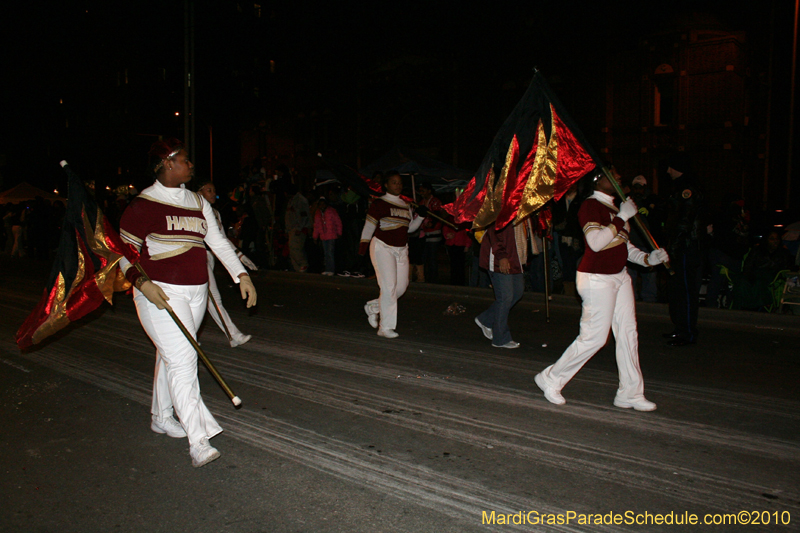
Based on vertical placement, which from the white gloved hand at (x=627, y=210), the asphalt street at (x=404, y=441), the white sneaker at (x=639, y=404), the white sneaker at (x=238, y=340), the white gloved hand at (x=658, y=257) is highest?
the white gloved hand at (x=627, y=210)

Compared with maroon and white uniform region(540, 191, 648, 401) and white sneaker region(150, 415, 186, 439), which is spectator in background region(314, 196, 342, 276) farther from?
white sneaker region(150, 415, 186, 439)

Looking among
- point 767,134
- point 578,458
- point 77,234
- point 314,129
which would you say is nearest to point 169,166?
point 77,234

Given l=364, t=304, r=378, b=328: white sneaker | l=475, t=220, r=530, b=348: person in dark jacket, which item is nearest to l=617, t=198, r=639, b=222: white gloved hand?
l=475, t=220, r=530, b=348: person in dark jacket

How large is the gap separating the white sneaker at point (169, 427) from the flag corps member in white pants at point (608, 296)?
3.01m

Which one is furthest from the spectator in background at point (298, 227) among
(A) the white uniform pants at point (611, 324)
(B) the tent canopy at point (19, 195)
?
(B) the tent canopy at point (19, 195)

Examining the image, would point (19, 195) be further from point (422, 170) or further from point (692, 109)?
point (692, 109)

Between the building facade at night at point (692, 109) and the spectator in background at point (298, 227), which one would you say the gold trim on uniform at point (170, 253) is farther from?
the building facade at night at point (692, 109)

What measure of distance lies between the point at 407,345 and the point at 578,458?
3810 millimetres

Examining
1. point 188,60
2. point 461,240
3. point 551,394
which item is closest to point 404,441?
point 551,394

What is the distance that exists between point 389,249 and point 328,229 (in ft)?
24.3

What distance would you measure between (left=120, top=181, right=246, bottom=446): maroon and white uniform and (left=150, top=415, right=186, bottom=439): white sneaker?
49cm

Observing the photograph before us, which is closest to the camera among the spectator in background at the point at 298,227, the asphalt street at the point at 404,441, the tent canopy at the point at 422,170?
the asphalt street at the point at 404,441

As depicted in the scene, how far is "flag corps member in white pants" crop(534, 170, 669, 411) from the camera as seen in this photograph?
17.0 feet

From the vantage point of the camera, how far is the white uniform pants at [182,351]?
4199mm
